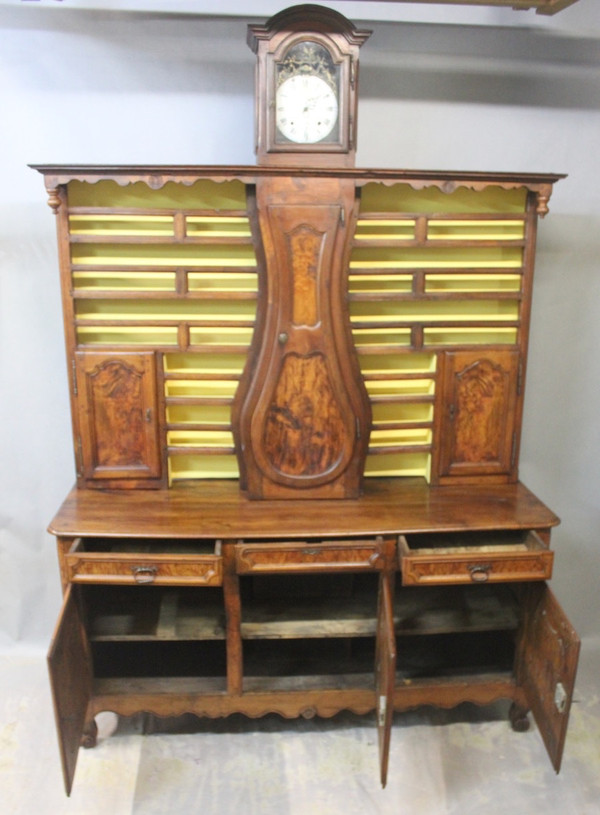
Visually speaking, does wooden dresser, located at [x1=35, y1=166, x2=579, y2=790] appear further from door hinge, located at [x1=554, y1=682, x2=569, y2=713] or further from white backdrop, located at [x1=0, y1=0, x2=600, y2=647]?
white backdrop, located at [x1=0, y1=0, x2=600, y2=647]

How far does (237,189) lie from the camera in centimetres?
237

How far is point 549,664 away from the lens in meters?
2.19

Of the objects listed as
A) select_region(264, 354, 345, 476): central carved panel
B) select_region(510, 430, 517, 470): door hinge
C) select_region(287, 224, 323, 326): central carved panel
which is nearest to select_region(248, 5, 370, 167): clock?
select_region(287, 224, 323, 326): central carved panel

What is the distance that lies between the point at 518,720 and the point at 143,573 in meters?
1.51

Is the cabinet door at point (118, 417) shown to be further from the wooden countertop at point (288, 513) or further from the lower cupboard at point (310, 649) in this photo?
the lower cupboard at point (310, 649)

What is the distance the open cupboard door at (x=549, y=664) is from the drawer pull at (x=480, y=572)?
0.23 metres

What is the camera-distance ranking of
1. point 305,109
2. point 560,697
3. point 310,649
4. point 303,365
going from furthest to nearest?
1. point 310,649
2. point 303,365
3. point 305,109
4. point 560,697

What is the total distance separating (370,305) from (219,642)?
1449mm

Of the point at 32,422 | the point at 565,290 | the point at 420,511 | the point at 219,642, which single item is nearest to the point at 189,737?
the point at 219,642

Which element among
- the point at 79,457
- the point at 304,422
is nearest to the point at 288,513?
the point at 304,422

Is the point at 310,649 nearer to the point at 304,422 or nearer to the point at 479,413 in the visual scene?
the point at 304,422

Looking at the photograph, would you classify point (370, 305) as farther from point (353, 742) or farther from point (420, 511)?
point (353, 742)

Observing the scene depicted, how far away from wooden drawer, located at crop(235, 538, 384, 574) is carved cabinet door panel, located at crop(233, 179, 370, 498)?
292mm

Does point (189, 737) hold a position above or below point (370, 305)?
below
